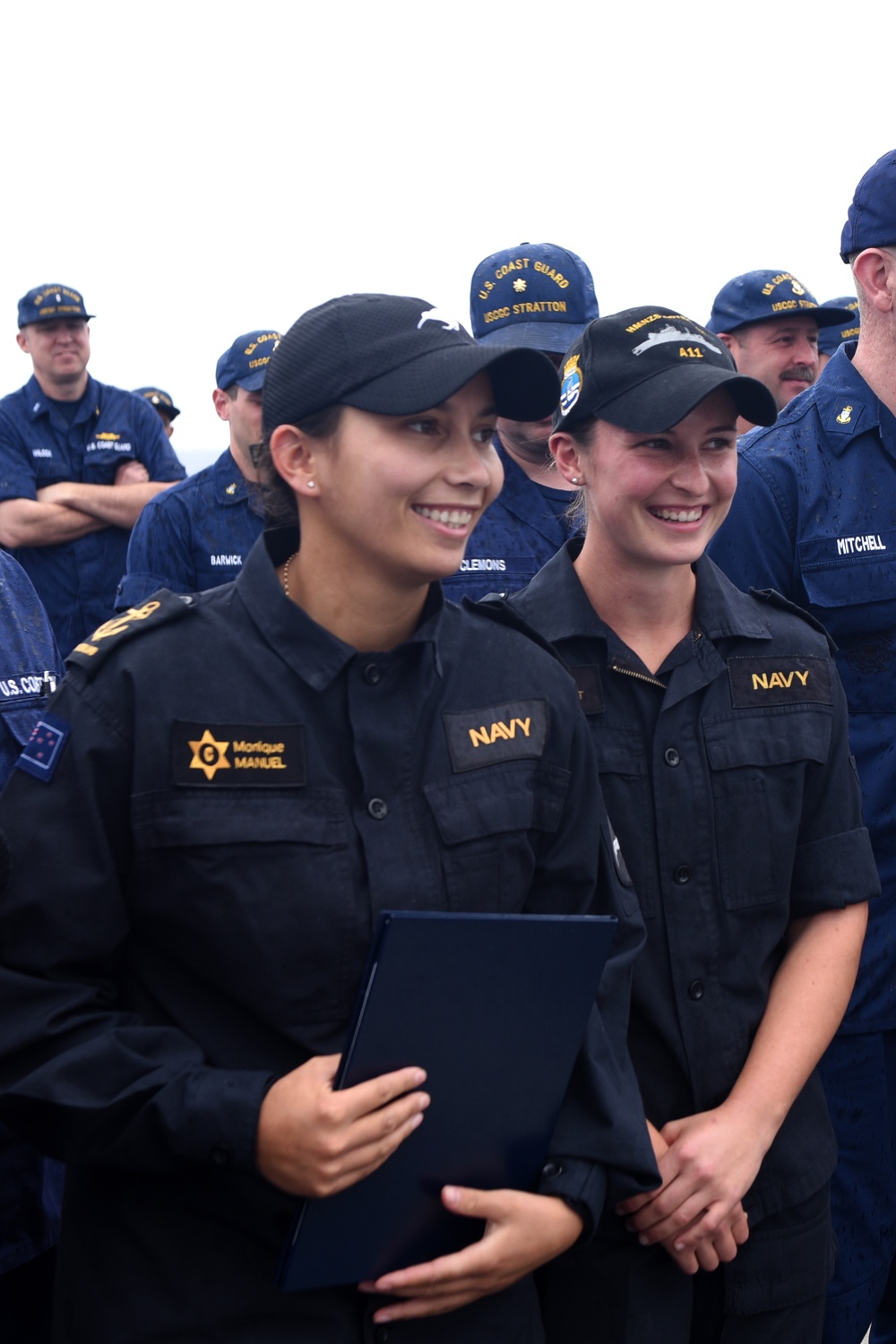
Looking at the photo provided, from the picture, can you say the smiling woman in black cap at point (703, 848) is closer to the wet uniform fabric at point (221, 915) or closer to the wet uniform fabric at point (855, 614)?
the wet uniform fabric at point (221, 915)

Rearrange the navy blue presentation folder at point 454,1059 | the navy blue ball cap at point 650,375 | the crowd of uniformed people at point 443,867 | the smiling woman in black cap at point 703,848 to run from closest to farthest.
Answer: the navy blue presentation folder at point 454,1059 < the crowd of uniformed people at point 443,867 < the smiling woman in black cap at point 703,848 < the navy blue ball cap at point 650,375

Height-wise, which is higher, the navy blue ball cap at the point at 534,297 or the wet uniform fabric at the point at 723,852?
the navy blue ball cap at the point at 534,297

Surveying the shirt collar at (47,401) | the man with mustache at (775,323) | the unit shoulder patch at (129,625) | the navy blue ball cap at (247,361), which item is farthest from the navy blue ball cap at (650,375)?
the shirt collar at (47,401)

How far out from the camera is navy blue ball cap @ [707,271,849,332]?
522 cm

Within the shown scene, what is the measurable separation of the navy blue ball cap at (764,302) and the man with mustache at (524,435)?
4.70ft

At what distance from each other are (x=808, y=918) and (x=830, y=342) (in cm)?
520

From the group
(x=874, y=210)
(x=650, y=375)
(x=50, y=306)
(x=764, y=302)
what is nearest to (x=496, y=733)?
(x=650, y=375)

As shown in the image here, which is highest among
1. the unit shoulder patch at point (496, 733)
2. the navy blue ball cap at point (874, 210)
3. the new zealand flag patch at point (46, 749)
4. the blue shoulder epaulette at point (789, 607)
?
the navy blue ball cap at point (874, 210)

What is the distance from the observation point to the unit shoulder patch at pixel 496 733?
179 centimetres

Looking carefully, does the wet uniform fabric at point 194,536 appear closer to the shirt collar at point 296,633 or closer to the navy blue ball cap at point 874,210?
the navy blue ball cap at point 874,210

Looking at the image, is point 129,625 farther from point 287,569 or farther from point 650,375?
point 650,375

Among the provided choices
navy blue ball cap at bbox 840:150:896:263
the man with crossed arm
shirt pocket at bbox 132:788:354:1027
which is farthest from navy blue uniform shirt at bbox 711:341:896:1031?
the man with crossed arm

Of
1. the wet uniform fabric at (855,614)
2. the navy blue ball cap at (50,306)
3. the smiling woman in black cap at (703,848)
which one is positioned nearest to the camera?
the smiling woman in black cap at (703,848)

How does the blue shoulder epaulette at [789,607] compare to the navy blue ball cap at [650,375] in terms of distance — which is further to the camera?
the blue shoulder epaulette at [789,607]
